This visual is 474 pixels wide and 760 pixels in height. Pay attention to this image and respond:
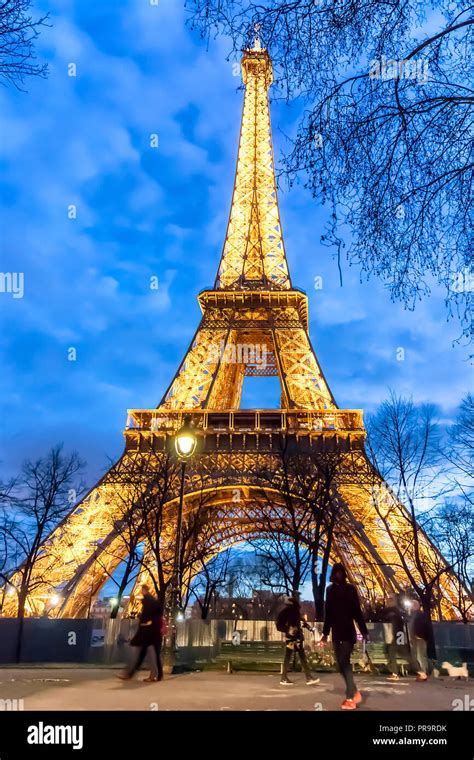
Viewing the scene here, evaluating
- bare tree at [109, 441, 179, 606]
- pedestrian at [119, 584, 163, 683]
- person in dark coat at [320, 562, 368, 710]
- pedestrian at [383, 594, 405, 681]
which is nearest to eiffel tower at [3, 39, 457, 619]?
bare tree at [109, 441, 179, 606]

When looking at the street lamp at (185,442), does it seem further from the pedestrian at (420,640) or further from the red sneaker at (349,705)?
the pedestrian at (420,640)

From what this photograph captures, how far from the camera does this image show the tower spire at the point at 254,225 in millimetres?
42000

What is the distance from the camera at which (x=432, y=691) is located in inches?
413

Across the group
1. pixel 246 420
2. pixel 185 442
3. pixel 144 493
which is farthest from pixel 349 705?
pixel 246 420

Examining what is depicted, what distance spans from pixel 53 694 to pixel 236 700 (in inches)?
106

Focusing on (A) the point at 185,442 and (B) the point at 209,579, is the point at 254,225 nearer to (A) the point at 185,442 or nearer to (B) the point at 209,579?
(B) the point at 209,579

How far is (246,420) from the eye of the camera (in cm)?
3447

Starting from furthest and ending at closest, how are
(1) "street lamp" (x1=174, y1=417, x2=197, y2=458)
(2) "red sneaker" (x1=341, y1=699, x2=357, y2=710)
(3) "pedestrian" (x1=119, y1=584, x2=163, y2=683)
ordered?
(1) "street lamp" (x1=174, y1=417, x2=197, y2=458) < (3) "pedestrian" (x1=119, y1=584, x2=163, y2=683) < (2) "red sneaker" (x1=341, y1=699, x2=357, y2=710)

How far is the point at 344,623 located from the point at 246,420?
26807 mm

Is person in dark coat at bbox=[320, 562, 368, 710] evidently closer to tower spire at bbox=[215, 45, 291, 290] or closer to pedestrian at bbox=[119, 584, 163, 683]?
pedestrian at bbox=[119, 584, 163, 683]

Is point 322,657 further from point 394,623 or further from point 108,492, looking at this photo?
point 108,492

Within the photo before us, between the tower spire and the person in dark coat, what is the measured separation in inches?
1322

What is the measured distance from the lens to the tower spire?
138ft
